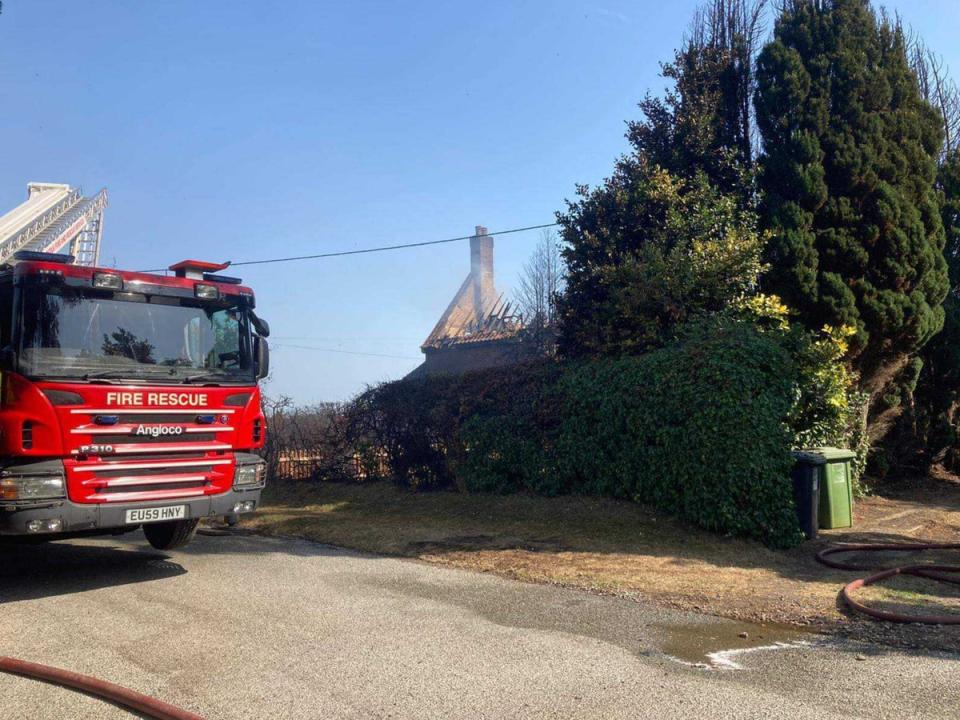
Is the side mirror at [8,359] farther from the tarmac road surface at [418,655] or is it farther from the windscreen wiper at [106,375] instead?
the tarmac road surface at [418,655]

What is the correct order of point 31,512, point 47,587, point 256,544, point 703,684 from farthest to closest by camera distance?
point 256,544, point 47,587, point 31,512, point 703,684

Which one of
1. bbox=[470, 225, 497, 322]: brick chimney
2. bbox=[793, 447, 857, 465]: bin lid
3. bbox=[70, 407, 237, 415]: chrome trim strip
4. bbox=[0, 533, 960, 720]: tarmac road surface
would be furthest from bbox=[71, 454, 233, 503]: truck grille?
bbox=[470, 225, 497, 322]: brick chimney

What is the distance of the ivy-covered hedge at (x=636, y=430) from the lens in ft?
33.0

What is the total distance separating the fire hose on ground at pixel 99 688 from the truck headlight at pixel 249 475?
321 centimetres

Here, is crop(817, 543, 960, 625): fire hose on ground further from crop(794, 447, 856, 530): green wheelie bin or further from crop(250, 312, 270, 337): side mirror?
crop(250, 312, 270, 337): side mirror

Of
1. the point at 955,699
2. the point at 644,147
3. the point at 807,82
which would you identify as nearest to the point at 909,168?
the point at 807,82

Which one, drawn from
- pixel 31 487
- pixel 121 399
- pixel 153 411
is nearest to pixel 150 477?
pixel 153 411

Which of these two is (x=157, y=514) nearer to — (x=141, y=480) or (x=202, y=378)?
(x=141, y=480)

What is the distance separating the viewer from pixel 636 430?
1164cm

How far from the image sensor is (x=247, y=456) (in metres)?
8.78

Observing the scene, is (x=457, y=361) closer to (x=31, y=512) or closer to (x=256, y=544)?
(x=256, y=544)

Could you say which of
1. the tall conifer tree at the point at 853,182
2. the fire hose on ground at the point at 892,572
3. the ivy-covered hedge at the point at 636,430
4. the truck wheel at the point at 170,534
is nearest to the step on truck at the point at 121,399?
the truck wheel at the point at 170,534

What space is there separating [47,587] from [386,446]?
8565 mm

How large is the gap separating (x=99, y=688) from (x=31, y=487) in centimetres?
289
